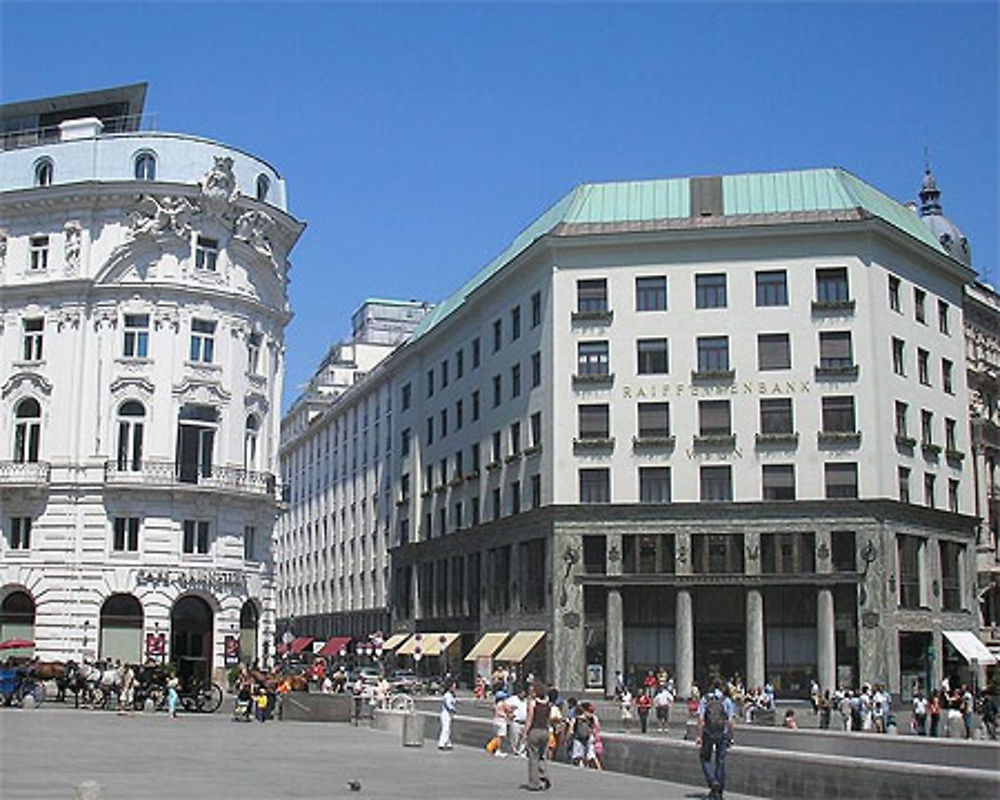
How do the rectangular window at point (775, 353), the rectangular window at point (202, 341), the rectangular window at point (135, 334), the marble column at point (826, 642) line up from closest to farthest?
1. the marble column at point (826, 642)
2. the rectangular window at point (135, 334)
3. the rectangular window at point (202, 341)
4. the rectangular window at point (775, 353)

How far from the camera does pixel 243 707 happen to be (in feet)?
151

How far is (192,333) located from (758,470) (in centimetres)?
2681

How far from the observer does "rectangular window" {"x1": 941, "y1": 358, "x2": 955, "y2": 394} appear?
69.6 meters

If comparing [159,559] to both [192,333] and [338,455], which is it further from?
[338,455]

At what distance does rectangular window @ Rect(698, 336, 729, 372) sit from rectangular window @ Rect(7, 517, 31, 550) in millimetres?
31579

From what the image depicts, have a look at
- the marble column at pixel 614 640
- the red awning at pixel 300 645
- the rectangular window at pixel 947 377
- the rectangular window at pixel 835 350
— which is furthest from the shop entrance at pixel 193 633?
the red awning at pixel 300 645

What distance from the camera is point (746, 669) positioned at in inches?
2436

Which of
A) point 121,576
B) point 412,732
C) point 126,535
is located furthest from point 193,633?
point 412,732

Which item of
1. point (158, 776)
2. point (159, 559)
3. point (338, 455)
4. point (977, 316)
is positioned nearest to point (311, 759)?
point (158, 776)

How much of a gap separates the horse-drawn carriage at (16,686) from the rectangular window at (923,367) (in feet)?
141

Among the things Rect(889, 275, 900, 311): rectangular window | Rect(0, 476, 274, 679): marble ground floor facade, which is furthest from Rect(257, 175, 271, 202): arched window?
Rect(889, 275, 900, 311): rectangular window

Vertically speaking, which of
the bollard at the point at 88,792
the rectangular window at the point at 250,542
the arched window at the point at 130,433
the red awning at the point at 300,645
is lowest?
the bollard at the point at 88,792

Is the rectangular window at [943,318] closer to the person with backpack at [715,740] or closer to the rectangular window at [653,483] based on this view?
the rectangular window at [653,483]

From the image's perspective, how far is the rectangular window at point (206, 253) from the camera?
6262 cm
